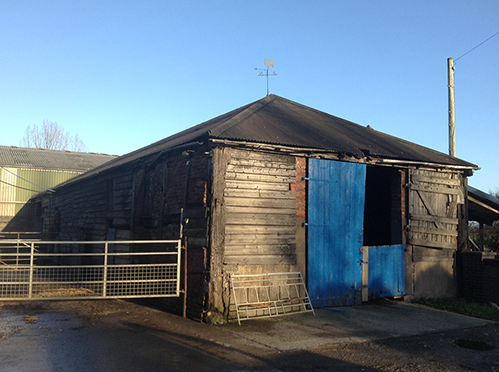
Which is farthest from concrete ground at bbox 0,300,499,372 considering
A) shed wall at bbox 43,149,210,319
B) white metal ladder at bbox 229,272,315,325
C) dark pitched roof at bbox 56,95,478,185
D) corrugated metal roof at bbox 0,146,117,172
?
corrugated metal roof at bbox 0,146,117,172

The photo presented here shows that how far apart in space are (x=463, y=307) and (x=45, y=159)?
102ft

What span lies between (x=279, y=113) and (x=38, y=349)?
314 inches

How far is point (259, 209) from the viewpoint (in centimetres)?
879

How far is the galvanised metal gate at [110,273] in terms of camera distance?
27.9 feet

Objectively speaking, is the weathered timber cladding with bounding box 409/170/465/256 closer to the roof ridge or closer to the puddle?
the puddle

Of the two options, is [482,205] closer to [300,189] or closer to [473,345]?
[300,189]

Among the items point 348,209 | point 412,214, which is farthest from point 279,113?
point 412,214

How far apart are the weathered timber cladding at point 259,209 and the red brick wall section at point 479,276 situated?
541 centimetres

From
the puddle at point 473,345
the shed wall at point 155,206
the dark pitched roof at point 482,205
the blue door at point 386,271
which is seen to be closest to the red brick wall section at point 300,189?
the shed wall at point 155,206

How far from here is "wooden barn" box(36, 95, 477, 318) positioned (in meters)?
8.50

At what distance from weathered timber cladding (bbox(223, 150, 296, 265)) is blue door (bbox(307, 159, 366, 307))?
58cm

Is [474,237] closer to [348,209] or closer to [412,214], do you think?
[412,214]

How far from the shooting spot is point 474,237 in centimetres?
2056

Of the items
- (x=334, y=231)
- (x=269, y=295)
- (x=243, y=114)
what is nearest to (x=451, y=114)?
(x=334, y=231)
